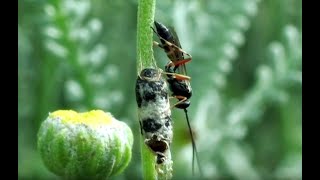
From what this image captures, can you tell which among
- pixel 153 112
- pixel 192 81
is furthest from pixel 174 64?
pixel 192 81

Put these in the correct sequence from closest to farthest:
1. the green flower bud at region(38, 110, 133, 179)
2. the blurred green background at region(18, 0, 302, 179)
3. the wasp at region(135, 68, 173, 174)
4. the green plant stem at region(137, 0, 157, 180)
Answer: the green plant stem at region(137, 0, 157, 180) → the wasp at region(135, 68, 173, 174) → the green flower bud at region(38, 110, 133, 179) → the blurred green background at region(18, 0, 302, 179)

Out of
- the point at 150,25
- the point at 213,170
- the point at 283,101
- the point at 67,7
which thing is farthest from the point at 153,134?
the point at 283,101

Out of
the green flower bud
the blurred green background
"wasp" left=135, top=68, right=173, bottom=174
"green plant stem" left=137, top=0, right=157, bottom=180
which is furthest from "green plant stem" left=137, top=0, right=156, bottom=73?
the blurred green background

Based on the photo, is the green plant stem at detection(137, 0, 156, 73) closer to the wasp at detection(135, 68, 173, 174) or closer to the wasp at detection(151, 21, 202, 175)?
the wasp at detection(135, 68, 173, 174)

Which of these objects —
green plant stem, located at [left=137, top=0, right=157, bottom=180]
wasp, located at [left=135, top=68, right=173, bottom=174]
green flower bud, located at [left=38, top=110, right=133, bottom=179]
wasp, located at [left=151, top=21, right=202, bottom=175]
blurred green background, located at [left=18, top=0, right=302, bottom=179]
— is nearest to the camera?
green plant stem, located at [left=137, top=0, right=157, bottom=180]

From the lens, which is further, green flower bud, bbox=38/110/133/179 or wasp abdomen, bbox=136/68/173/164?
green flower bud, bbox=38/110/133/179

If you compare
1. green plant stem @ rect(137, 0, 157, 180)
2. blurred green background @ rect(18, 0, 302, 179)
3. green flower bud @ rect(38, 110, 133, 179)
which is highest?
blurred green background @ rect(18, 0, 302, 179)

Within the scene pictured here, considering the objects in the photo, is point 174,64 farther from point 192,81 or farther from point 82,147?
point 192,81
